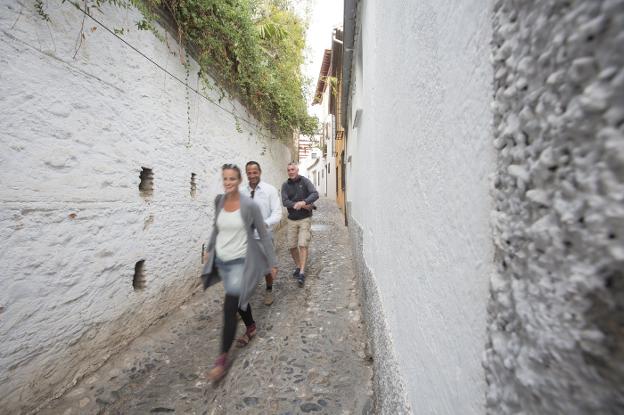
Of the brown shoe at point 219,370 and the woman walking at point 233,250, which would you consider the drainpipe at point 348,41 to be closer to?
the woman walking at point 233,250

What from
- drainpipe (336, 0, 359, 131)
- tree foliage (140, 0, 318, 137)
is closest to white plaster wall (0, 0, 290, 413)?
tree foliage (140, 0, 318, 137)

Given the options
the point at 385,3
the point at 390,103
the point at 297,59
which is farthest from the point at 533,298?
the point at 297,59

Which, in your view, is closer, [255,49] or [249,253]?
[249,253]

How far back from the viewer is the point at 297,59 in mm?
7906

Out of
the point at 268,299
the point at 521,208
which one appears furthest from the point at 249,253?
the point at 521,208

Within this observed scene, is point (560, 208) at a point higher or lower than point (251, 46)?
lower

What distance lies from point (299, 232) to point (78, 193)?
2971mm

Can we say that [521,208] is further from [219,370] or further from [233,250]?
[219,370]

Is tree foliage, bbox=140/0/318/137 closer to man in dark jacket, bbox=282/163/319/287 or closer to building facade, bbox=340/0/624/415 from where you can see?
man in dark jacket, bbox=282/163/319/287

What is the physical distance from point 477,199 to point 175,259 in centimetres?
415

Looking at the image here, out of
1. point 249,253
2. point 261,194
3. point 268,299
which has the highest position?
point 261,194

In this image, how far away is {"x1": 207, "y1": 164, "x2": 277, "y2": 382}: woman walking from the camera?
2697 millimetres

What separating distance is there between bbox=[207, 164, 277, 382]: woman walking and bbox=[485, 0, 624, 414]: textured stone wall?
8.10 feet

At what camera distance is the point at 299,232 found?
4.84 meters
